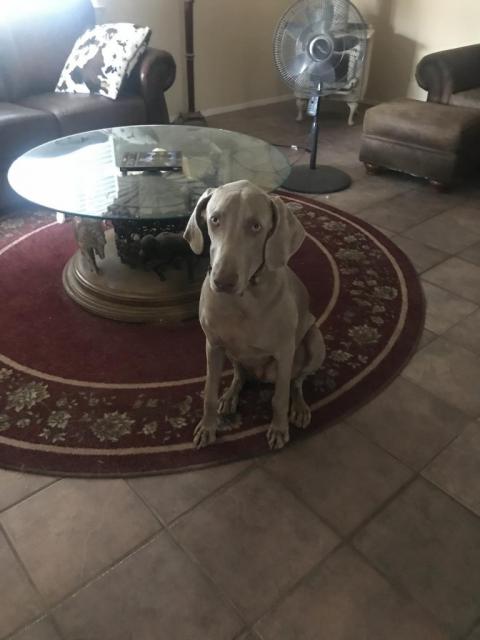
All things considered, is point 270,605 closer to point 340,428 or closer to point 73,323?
point 340,428

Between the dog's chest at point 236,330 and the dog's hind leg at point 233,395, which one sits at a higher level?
the dog's chest at point 236,330

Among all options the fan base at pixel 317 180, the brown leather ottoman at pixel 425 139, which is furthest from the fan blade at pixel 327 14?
the fan base at pixel 317 180

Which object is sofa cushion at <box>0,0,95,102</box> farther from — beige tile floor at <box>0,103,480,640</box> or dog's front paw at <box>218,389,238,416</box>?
beige tile floor at <box>0,103,480,640</box>

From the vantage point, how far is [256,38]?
4859 millimetres

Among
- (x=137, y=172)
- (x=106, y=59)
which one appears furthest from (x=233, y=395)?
(x=106, y=59)

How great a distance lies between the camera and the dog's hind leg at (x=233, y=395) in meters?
1.68

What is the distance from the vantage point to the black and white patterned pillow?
3.18m

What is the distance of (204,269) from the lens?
7.64 ft

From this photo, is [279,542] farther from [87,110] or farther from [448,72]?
[448,72]

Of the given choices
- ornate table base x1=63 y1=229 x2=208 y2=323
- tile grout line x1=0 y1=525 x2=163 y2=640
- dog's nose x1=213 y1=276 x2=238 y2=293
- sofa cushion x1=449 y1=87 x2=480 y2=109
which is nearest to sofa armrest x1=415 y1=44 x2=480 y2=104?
sofa cushion x1=449 y1=87 x2=480 y2=109

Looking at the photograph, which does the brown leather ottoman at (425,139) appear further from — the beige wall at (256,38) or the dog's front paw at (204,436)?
the dog's front paw at (204,436)

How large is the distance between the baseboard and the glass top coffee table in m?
2.58

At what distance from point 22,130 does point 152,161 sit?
1004 mm

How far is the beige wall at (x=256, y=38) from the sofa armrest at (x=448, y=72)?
988 millimetres
